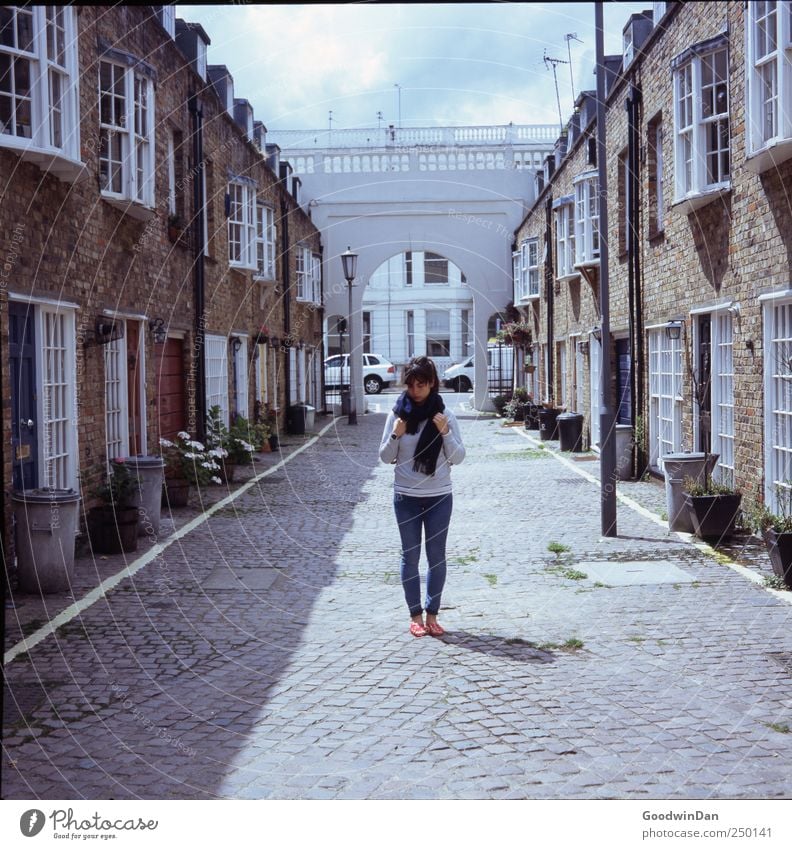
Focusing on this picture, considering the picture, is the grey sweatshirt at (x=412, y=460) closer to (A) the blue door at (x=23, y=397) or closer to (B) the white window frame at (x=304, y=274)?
(A) the blue door at (x=23, y=397)

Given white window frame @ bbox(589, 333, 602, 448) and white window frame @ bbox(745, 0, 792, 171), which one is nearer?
white window frame @ bbox(745, 0, 792, 171)

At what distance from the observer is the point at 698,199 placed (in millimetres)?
10883

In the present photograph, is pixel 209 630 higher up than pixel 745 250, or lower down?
lower down

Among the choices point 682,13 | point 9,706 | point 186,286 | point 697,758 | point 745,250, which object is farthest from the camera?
point 186,286

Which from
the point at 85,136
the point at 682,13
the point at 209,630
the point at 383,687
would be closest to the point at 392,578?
the point at 209,630

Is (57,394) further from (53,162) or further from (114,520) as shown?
(53,162)

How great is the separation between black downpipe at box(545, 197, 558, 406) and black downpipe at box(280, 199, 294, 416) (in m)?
6.37

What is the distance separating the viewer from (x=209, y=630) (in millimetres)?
7027

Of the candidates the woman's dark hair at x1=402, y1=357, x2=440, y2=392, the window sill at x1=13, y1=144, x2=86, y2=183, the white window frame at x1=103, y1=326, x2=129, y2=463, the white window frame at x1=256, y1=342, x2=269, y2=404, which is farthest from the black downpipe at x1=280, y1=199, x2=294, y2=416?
the woman's dark hair at x1=402, y1=357, x2=440, y2=392

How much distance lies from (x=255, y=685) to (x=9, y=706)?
4.22 ft

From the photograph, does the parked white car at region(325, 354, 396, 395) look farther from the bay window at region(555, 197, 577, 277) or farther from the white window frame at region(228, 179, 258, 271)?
the white window frame at region(228, 179, 258, 271)

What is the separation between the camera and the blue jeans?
22.0 feet

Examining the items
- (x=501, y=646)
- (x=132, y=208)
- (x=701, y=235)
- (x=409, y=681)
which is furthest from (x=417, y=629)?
(x=132, y=208)

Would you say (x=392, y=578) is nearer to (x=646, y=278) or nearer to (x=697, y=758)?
(x=697, y=758)
